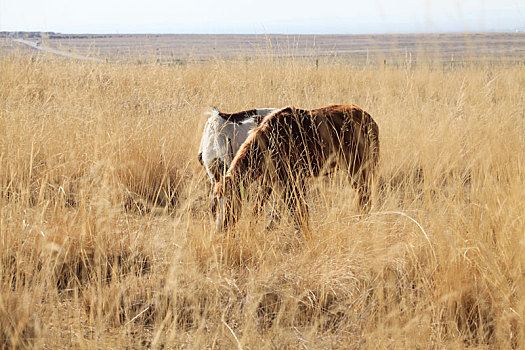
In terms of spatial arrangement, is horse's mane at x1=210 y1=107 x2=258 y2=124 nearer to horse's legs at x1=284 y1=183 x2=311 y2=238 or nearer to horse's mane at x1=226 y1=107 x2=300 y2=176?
horse's mane at x1=226 y1=107 x2=300 y2=176

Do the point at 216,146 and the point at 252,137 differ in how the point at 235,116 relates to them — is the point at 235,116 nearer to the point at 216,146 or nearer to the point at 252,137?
the point at 216,146

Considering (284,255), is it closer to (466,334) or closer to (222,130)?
(466,334)

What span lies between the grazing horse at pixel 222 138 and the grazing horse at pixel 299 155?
575mm

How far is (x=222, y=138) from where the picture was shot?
4047mm

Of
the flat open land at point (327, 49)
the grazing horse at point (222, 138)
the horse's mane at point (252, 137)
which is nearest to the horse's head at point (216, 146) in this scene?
the grazing horse at point (222, 138)

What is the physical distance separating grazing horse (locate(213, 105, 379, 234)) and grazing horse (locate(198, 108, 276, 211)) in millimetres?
575

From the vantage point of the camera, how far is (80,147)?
14.7 feet

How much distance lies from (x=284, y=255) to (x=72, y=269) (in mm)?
1304

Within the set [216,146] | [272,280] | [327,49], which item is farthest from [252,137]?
[327,49]

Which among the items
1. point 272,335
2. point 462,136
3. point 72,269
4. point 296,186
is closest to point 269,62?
point 462,136

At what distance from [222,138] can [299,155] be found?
871mm

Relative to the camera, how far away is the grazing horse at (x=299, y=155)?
304cm

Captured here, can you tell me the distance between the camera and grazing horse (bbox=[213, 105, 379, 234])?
9.98 ft

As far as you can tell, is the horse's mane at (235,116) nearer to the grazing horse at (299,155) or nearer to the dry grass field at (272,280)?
the grazing horse at (299,155)
